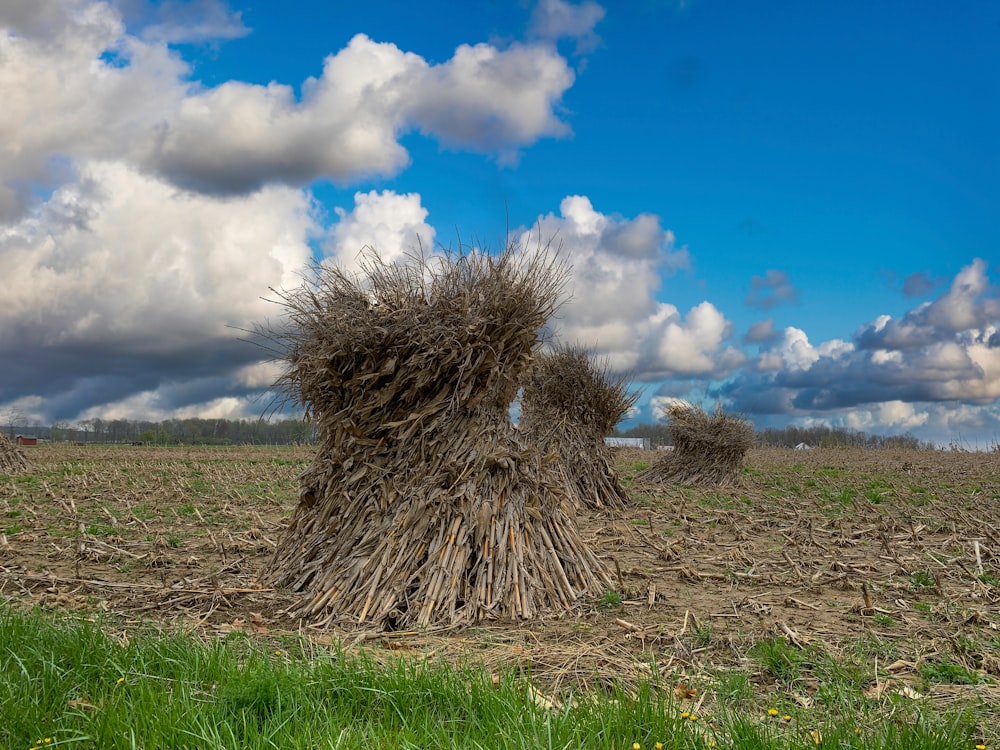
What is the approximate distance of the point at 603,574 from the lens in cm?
766

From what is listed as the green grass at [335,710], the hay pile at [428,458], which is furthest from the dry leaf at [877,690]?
the hay pile at [428,458]

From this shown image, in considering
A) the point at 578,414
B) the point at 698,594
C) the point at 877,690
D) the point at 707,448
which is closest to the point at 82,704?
the point at 877,690

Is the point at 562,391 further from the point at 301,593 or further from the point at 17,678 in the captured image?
the point at 17,678

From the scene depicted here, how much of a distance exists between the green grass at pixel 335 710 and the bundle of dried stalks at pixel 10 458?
22691 mm

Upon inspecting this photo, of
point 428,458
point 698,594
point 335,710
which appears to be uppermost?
point 428,458

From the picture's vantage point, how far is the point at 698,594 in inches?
300

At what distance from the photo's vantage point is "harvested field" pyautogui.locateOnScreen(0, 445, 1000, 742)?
5.17 meters

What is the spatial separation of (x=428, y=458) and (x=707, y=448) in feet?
50.7

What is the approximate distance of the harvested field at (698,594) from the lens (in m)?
5.17

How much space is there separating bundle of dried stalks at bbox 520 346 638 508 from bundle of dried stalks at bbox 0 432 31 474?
1814 cm

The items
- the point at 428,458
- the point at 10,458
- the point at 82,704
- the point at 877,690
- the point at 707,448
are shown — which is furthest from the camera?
the point at 10,458

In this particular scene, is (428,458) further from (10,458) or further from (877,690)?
(10,458)

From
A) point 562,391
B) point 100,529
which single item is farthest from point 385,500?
point 562,391

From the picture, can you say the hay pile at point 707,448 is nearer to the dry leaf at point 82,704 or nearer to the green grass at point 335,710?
the green grass at point 335,710
